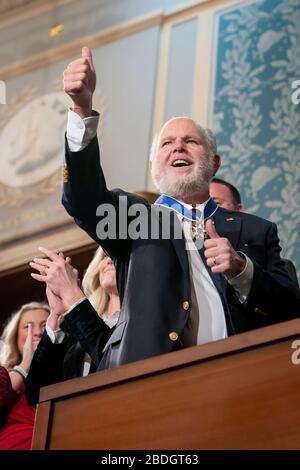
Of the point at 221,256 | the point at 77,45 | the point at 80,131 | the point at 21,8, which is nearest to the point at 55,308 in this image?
the point at 80,131

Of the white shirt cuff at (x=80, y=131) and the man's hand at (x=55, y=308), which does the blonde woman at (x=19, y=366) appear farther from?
the white shirt cuff at (x=80, y=131)

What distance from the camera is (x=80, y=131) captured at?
2199mm

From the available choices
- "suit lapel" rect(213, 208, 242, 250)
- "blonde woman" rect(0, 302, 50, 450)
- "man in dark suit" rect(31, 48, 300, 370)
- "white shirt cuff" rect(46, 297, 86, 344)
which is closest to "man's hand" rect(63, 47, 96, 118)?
"man in dark suit" rect(31, 48, 300, 370)

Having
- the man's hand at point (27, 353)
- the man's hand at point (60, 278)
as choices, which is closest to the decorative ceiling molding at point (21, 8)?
the man's hand at point (27, 353)

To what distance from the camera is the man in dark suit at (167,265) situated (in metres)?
2.10

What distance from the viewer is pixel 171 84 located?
4.73m

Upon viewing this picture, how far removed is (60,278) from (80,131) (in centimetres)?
45

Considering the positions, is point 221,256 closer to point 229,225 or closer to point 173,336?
point 173,336

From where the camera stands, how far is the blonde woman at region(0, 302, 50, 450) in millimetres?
2676

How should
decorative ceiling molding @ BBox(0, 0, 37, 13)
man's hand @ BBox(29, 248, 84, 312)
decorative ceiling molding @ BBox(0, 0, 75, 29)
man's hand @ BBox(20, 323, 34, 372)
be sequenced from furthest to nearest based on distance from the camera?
decorative ceiling molding @ BBox(0, 0, 37, 13)
decorative ceiling molding @ BBox(0, 0, 75, 29)
man's hand @ BBox(20, 323, 34, 372)
man's hand @ BBox(29, 248, 84, 312)

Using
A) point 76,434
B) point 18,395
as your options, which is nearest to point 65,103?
point 18,395

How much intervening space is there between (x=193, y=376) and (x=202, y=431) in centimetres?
12

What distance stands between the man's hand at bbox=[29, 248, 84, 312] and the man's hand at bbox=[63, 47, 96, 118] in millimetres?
421

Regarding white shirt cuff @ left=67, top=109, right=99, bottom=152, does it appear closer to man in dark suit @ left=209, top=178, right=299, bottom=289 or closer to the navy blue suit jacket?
the navy blue suit jacket
